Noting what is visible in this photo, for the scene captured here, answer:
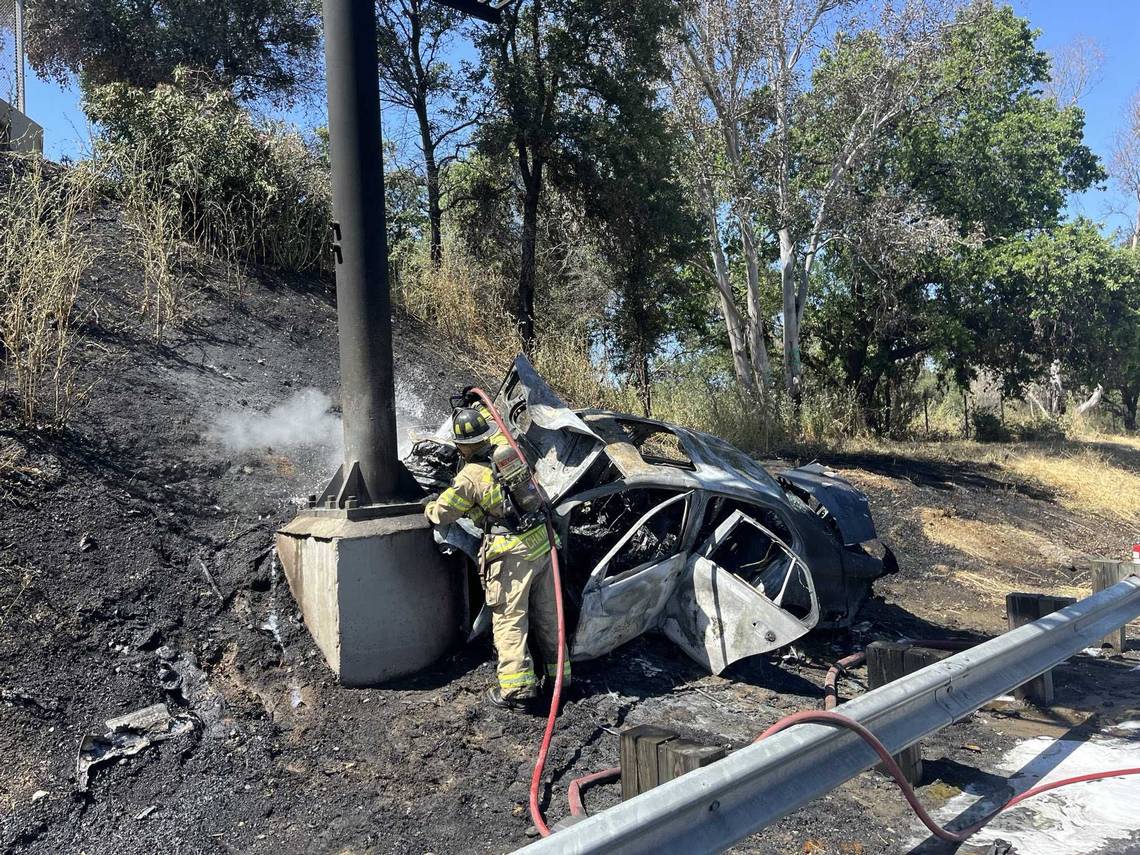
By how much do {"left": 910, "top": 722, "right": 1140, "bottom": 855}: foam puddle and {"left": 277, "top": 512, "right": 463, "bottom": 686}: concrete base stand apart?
2922mm

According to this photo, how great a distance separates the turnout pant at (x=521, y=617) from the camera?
4813 millimetres

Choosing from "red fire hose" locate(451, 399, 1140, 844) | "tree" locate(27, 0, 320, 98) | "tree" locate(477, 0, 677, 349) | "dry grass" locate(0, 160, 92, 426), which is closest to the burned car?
"red fire hose" locate(451, 399, 1140, 844)

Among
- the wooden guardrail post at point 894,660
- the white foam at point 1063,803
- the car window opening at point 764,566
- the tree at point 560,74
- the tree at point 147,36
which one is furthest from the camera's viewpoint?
the tree at point 147,36

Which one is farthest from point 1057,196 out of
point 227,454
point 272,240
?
point 227,454

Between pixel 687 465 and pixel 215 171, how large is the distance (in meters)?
7.15

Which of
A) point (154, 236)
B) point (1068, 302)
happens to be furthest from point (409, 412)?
point (1068, 302)

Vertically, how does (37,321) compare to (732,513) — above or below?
above

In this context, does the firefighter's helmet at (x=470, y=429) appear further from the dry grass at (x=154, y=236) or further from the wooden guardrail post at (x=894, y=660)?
the dry grass at (x=154, y=236)

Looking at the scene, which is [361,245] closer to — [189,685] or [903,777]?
[189,685]

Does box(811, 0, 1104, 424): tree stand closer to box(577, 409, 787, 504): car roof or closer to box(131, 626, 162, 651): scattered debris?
box(577, 409, 787, 504): car roof

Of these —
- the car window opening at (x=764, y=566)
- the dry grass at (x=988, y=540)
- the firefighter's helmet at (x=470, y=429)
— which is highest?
the firefighter's helmet at (x=470, y=429)

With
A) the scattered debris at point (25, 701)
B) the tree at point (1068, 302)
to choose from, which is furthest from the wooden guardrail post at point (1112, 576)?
the tree at point (1068, 302)

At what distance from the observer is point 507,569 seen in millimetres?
4988

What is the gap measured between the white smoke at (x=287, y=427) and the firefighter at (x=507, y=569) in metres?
2.56
